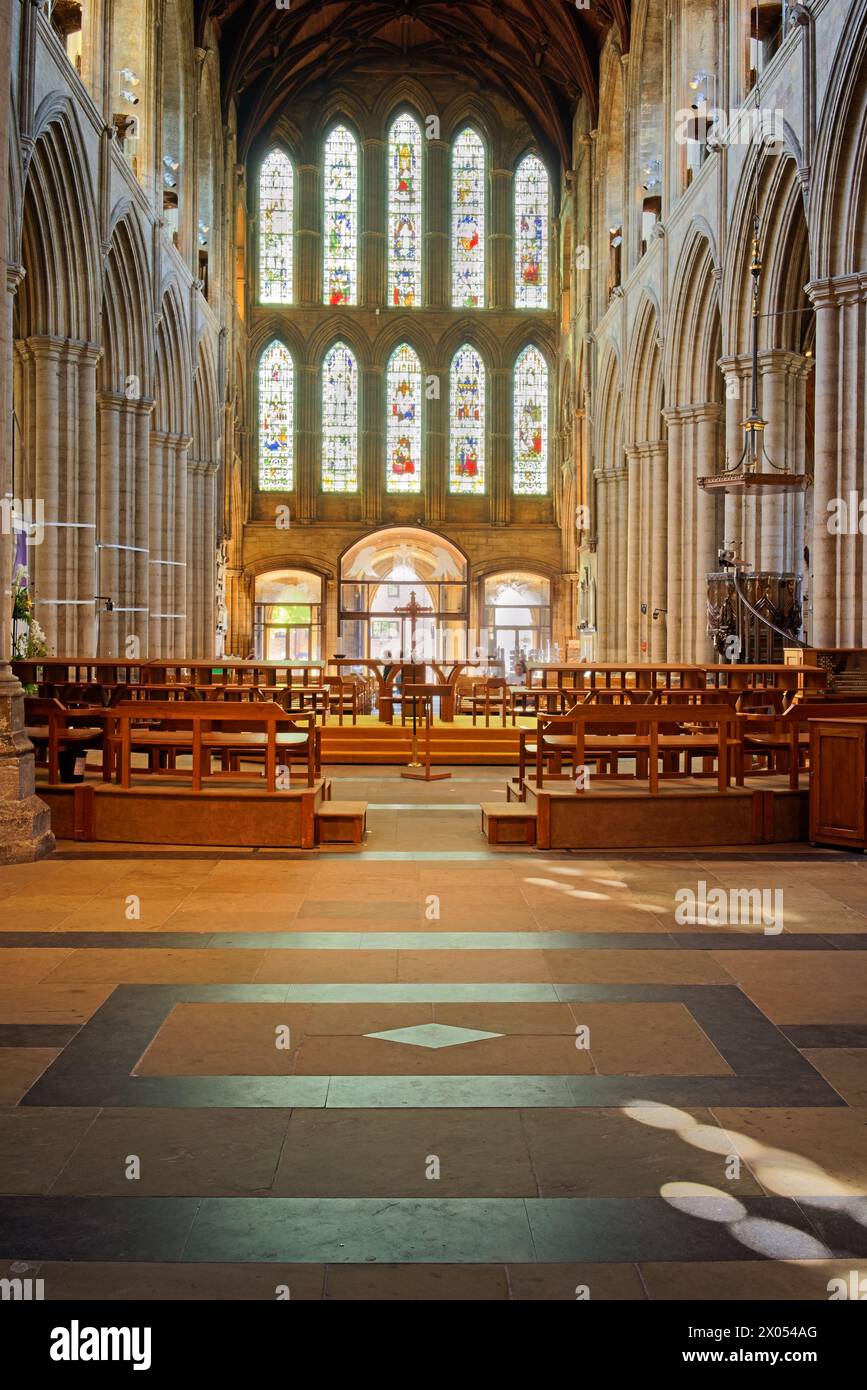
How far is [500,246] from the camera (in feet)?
109

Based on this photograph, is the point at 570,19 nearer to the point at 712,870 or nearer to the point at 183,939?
the point at 712,870

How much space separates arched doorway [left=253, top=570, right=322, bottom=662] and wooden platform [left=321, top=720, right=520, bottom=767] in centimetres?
1764

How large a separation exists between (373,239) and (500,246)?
3.40 metres

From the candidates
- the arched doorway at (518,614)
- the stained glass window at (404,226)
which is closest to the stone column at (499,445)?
the arched doorway at (518,614)

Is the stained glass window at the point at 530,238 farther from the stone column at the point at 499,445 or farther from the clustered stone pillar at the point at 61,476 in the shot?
the clustered stone pillar at the point at 61,476

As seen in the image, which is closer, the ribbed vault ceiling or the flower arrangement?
the flower arrangement

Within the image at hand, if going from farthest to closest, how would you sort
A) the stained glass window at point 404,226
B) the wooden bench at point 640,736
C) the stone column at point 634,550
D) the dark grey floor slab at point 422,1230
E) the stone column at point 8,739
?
the stained glass window at point 404,226 < the stone column at point 634,550 < the wooden bench at point 640,736 < the stone column at point 8,739 < the dark grey floor slab at point 422,1230

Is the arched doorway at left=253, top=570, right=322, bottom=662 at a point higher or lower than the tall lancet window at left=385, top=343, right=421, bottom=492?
lower

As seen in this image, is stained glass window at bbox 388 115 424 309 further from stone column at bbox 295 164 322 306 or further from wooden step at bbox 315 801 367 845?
wooden step at bbox 315 801 367 845

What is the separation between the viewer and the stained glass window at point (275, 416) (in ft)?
108

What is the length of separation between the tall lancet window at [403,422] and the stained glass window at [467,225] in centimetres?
230

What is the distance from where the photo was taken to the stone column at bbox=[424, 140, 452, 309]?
3312 centimetres

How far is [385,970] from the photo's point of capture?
16.6ft

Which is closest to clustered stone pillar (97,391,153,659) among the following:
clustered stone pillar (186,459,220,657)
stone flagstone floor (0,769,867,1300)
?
clustered stone pillar (186,459,220,657)
